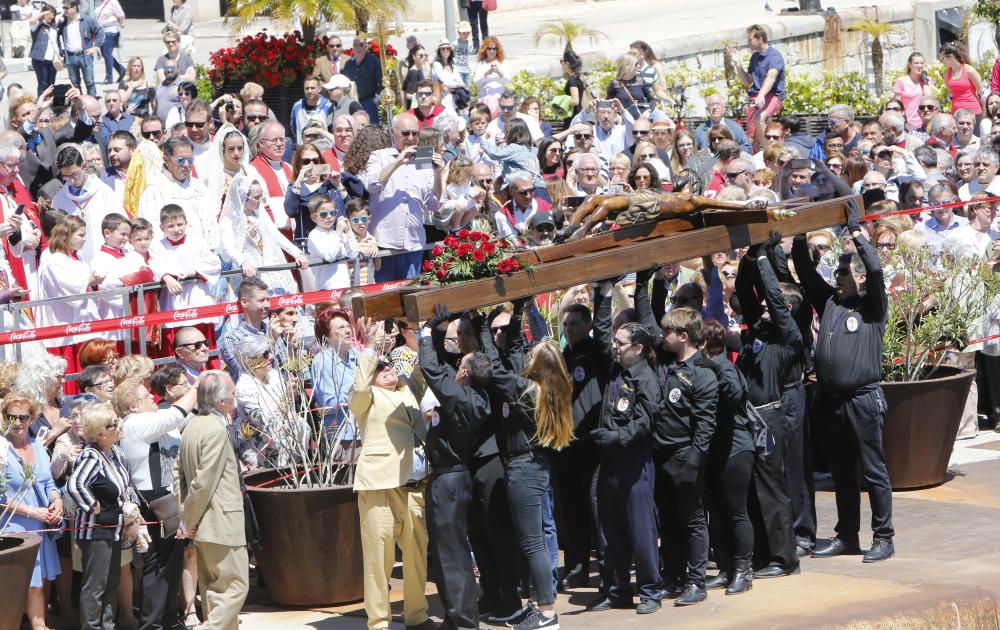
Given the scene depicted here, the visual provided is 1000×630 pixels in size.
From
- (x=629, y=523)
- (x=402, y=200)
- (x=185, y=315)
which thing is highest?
(x=402, y=200)

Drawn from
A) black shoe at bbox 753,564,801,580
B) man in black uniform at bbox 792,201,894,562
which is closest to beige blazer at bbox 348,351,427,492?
black shoe at bbox 753,564,801,580

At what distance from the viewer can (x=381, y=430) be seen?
9055 mm

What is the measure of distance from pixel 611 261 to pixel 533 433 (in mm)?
1086

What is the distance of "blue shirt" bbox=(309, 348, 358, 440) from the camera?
32.7 ft

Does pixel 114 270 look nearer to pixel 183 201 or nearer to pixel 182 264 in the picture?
pixel 182 264

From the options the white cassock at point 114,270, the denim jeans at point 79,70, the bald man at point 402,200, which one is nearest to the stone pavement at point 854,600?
the white cassock at point 114,270

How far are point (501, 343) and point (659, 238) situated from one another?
114 cm

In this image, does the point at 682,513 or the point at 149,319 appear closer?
the point at 682,513

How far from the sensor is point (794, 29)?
87.2 feet

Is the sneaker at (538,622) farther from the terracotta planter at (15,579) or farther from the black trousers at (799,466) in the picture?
the terracotta planter at (15,579)

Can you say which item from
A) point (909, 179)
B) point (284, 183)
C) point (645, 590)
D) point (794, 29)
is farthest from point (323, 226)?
point (794, 29)

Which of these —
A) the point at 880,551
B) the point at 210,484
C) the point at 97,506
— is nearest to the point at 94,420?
the point at 97,506

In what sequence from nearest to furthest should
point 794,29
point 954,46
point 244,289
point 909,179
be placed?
1. point 244,289
2. point 909,179
3. point 954,46
4. point 794,29

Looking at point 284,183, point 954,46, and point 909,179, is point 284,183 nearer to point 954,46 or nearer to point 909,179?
point 909,179
